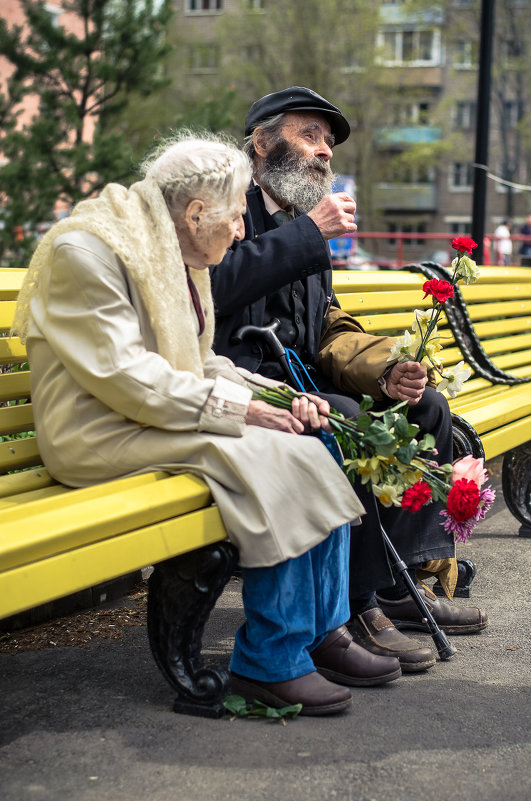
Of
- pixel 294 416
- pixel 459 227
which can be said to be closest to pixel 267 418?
pixel 294 416

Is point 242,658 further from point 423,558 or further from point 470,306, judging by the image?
point 470,306

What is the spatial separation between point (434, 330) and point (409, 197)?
58939mm

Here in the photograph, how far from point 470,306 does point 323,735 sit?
3628 millimetres

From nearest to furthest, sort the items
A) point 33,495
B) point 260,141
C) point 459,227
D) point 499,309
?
point 33,495 → point 260,141 → point 499,309 → point 459,227

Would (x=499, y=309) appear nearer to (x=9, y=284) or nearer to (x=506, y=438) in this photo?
(x=506, y=438)

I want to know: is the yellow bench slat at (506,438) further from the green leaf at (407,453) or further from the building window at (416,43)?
the building window at (416,43)

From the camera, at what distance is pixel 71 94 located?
1526 cm

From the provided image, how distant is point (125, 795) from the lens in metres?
2.80

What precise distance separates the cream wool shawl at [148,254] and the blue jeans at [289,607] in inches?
24.3

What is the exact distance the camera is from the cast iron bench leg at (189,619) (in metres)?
3.15

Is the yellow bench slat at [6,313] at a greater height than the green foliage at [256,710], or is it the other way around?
the yellow bench slat at [6,313]

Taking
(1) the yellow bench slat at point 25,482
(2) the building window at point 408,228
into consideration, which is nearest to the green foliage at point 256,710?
(1) the yellow bench slat at point 25,482

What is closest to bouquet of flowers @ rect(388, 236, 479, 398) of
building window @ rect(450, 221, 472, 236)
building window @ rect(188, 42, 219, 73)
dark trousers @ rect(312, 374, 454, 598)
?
dark trousers @ rect(312, 374, 454, 598)

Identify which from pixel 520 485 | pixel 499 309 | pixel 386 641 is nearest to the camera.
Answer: pixel 386 641
